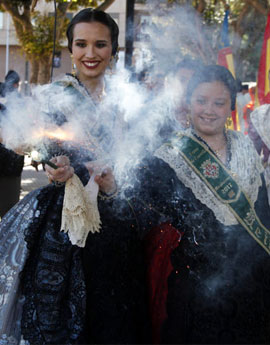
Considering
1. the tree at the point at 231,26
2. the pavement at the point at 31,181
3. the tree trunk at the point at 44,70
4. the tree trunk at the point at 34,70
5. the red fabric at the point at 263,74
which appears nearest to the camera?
the red fabric at the point at 263,74

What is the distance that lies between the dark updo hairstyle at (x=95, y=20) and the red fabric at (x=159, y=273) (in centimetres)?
107

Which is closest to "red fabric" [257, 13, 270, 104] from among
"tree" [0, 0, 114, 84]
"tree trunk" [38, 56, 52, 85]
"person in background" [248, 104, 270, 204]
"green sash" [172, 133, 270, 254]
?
"person in background" [248, 104, 270, 204]

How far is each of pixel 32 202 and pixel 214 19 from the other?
743 cm

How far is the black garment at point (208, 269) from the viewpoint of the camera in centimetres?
252

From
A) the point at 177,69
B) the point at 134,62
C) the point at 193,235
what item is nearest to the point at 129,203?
the point at 193,235

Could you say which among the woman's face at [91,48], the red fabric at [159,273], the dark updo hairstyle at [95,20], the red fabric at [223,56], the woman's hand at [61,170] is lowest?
the red fabric at [159,273]

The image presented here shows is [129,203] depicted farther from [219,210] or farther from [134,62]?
[134,62]

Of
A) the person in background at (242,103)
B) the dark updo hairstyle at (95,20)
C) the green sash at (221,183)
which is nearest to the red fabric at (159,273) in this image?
the green sash at (221,183)

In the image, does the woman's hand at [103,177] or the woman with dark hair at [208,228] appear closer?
the woman's hand at [103,177]

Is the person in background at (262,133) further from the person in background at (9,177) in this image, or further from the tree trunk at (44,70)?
the tree trunk at (44,70)

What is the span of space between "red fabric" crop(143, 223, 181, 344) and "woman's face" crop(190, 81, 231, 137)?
1.90 feet

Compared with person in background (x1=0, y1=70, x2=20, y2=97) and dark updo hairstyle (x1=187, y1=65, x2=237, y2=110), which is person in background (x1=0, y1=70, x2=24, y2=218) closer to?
person in background (x1=0, y1=70, x2=20, y2=97)

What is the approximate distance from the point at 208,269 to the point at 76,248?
72 centimetres

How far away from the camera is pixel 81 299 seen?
7.77ft
